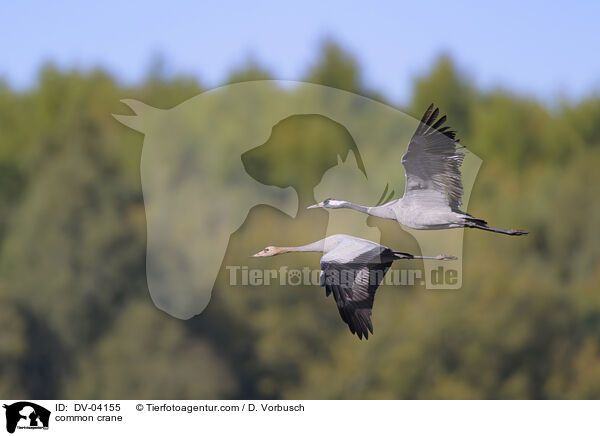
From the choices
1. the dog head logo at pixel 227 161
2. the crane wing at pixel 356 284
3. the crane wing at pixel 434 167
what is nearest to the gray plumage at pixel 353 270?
the crane wing at pixel 356 284

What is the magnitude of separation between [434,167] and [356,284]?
3.41 feet

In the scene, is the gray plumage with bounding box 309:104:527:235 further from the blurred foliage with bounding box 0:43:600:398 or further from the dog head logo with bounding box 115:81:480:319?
the blurred foliage with bounding box 0:43:600:398

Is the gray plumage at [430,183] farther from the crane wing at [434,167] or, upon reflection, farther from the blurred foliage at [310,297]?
the blurred foliage at [310,297]

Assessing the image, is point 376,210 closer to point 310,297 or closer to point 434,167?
point 434,167

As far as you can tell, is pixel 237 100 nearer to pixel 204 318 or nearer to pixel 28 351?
pixel 204 318

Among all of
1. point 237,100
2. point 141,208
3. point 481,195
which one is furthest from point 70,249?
point 481,195

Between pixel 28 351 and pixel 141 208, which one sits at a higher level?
pixel 141 208

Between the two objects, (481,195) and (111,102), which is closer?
(481,195)

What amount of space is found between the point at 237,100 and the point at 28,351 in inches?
514

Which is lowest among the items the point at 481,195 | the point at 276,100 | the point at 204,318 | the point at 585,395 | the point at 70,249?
the point at 585,395

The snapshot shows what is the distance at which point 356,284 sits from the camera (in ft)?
21.8
